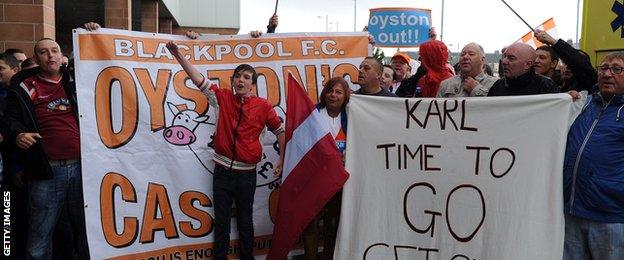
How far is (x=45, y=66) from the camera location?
3652 mm

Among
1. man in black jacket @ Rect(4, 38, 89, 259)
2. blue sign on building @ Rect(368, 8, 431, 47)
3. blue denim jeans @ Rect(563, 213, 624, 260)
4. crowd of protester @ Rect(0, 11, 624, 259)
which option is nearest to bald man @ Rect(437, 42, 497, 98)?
crowd of protester @ Rect(0, 11, 624, 259)

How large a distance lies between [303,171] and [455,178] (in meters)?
1.04

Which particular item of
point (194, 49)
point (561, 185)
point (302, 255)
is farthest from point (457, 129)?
point (194, 49)

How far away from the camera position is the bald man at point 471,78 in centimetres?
403

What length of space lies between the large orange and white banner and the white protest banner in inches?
42.2

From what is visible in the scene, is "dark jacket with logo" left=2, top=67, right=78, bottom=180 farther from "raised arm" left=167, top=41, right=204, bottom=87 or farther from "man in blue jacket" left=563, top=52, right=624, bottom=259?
"man in blue jacket" left=563, top=52, right=624, bottom=259

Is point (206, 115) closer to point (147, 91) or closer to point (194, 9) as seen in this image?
point (147, 91)

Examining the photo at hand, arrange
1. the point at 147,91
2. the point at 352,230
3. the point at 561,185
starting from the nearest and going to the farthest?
the point at 561,185 < the point at 352,230 < the point at 147,91

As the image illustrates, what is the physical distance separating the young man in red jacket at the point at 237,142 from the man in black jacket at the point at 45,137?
0.86 metres

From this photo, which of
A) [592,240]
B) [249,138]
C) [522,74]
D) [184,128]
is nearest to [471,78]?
[522,74]

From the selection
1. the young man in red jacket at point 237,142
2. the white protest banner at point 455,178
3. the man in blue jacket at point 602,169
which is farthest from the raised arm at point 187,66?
the man in blue jacket at point 602,169

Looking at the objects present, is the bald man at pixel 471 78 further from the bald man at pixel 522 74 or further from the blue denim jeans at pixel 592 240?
the blue denim jeans at pixel 592 240

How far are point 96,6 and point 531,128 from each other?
1633 cm

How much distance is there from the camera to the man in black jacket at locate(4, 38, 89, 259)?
11.6 ft
